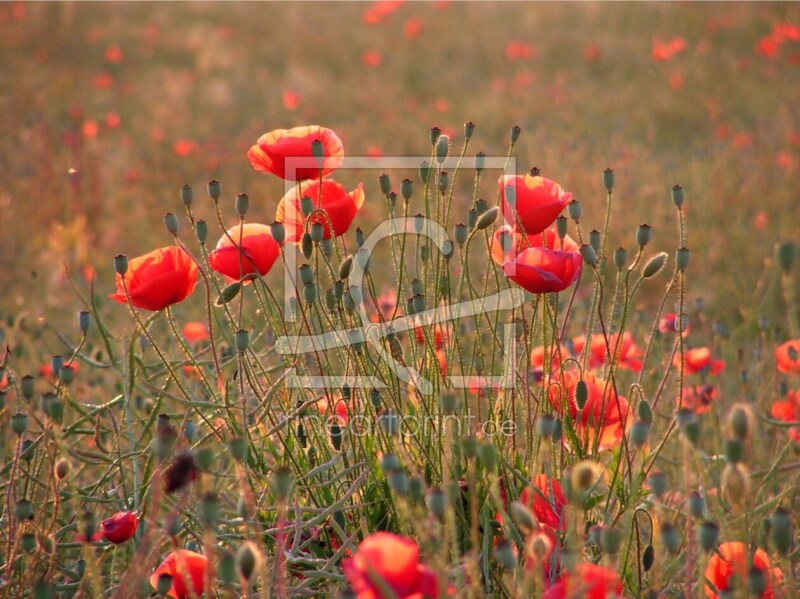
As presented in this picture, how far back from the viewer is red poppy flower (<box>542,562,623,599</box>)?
1.13 m

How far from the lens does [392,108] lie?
6992mm

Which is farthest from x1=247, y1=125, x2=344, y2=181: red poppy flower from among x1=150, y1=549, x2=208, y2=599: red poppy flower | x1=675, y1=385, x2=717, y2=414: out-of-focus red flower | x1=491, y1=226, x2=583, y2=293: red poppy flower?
x1=675, y1=385, x2=717, y2=414: out-of-focus red flower

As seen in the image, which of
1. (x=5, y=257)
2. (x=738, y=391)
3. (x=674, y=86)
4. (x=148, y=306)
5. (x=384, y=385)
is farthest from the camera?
(x=674, y=86)

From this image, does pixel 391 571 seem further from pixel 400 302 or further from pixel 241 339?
pixel 400 302

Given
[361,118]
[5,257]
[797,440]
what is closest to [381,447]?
[797,440]

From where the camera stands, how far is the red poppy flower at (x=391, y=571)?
1073mm

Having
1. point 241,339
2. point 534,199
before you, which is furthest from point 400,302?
point 241,339

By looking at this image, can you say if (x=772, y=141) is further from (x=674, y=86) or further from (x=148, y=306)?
(x=148, y=306)

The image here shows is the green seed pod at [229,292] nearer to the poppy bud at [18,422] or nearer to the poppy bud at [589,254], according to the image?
the poppy bud at [18,422]

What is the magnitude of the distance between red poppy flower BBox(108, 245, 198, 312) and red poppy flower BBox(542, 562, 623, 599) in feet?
2.91

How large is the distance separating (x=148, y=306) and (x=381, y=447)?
501 mm

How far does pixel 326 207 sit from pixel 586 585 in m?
0.95

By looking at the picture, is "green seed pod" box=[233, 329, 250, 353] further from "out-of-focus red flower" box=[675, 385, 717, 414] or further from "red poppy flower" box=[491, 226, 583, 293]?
"out-of-focus red flower" box=[675, 385, 717, 414]

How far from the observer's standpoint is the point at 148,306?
1759 mm
